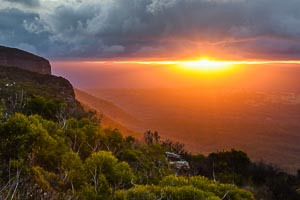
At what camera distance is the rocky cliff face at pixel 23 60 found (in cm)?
10863

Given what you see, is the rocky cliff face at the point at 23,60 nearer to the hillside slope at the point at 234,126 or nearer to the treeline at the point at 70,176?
the hillside slope at the point at 234,126

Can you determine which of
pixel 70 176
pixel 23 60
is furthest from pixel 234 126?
pixel 70 176

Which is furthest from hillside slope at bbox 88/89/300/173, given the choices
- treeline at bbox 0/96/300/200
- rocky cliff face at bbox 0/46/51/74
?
treeline at bbox 0/96/300/200

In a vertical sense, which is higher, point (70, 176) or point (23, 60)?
point (23, 60)

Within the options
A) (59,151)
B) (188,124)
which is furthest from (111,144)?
(188,124)

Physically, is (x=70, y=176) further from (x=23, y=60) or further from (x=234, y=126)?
(x=234, y=126)

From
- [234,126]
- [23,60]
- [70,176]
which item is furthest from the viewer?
[234,126]

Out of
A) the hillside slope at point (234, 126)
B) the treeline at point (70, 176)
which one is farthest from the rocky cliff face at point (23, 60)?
the treeline at point (70, 176)

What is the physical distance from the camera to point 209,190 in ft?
40.0

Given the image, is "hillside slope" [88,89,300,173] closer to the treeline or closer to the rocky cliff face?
the rocky cliff face

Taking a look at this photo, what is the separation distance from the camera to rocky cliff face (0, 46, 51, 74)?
356 feet

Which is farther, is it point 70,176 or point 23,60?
point 23,60

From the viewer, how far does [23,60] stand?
113562mm

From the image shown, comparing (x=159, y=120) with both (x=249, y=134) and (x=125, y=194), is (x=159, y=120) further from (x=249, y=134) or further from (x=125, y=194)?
(x=125, y=194)
